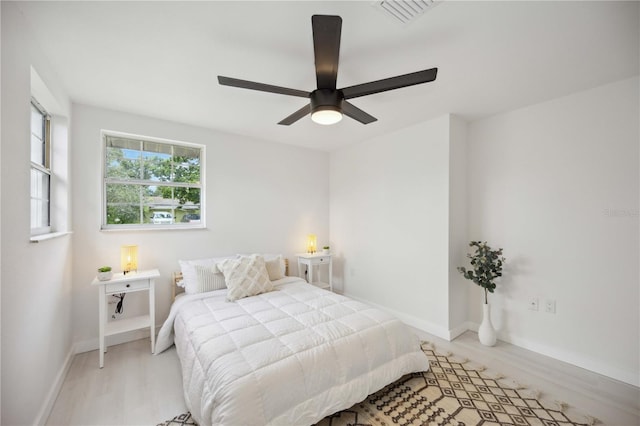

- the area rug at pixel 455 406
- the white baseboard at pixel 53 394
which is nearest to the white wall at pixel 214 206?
the white baseboard at pixel 53 394

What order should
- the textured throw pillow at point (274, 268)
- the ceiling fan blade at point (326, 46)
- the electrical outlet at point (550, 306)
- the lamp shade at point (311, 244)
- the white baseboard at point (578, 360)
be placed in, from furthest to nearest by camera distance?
the lamp shade at point (311, 244), the textured throw pillow at point (274, 268), the electrical outlet at point (550, 306), the white baseboard at point (578, 360), the ceiling fan blade at point (326, 46)

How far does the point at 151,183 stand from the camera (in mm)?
3186

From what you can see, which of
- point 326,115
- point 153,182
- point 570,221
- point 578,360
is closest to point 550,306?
point 578,360

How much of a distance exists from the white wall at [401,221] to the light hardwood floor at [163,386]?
2.13 feet

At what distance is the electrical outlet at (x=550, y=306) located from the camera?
2611mm

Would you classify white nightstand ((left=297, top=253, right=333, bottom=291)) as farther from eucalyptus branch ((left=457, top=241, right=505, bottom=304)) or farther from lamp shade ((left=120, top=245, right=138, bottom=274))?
lamp shade ((left=120, top=245, right=138, bottom=274))

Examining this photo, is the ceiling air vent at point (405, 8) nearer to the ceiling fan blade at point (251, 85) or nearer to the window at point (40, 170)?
the ceiling fan blade at point (251, 85)

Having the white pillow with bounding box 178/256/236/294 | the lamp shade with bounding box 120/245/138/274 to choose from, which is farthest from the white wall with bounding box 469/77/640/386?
the lamp shade with bounding box 120/245/138/274

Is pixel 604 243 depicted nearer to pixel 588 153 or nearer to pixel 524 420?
pixel 588 153

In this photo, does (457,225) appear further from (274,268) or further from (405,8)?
(405,8)

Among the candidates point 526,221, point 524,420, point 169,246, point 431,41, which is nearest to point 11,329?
point 169,246

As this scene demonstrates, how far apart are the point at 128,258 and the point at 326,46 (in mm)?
2810

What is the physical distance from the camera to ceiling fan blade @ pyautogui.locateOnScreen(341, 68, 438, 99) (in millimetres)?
1602

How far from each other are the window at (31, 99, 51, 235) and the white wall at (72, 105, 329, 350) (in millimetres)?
403
